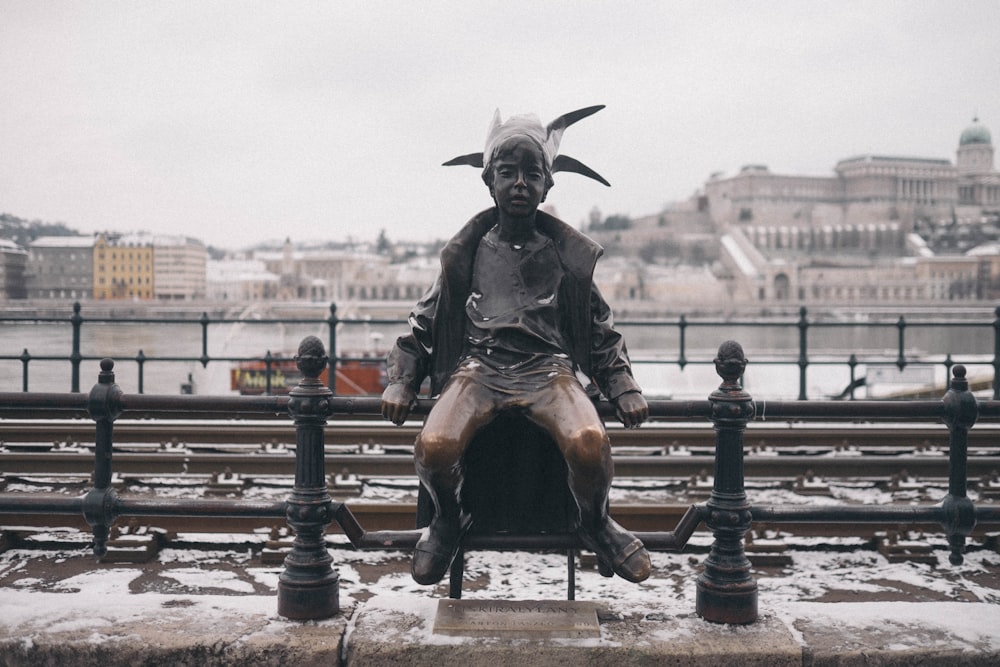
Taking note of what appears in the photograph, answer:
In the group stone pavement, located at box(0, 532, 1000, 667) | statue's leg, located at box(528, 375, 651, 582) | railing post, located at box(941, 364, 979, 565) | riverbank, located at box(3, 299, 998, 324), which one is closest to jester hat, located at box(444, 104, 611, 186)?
statue's leg, located at box(528, 375, 651, 582)

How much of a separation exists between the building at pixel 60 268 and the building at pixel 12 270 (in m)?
0.40

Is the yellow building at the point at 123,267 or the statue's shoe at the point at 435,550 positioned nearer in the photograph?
the statue's shoe at the point at 435,550

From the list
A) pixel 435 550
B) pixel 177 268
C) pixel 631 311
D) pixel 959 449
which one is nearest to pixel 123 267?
pixel 177 268

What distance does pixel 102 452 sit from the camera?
9.52 feet

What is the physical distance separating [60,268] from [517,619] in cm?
1928

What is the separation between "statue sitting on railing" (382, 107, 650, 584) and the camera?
2.58m

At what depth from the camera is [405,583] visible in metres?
4.40

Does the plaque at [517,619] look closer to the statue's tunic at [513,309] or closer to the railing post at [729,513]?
the railing post at [729,513]

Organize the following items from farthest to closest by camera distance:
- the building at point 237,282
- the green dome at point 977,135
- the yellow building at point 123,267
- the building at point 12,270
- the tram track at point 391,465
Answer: the green dome at point 977,135, the building at point 237,282, the yellow building at point 123,267, the building at point 12,270, the tram track at point 391,465

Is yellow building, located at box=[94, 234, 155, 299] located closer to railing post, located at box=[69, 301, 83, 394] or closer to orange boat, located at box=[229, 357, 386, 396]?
orange boat, located at box=[229, 357, 386, 396]

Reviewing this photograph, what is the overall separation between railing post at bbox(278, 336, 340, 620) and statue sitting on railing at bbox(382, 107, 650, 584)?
0.22 metres

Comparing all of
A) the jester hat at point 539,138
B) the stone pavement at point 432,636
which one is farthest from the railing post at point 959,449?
the jester hat at point 539,138

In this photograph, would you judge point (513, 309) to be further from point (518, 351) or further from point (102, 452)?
point (102, 452)

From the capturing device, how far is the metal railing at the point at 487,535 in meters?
2.69
